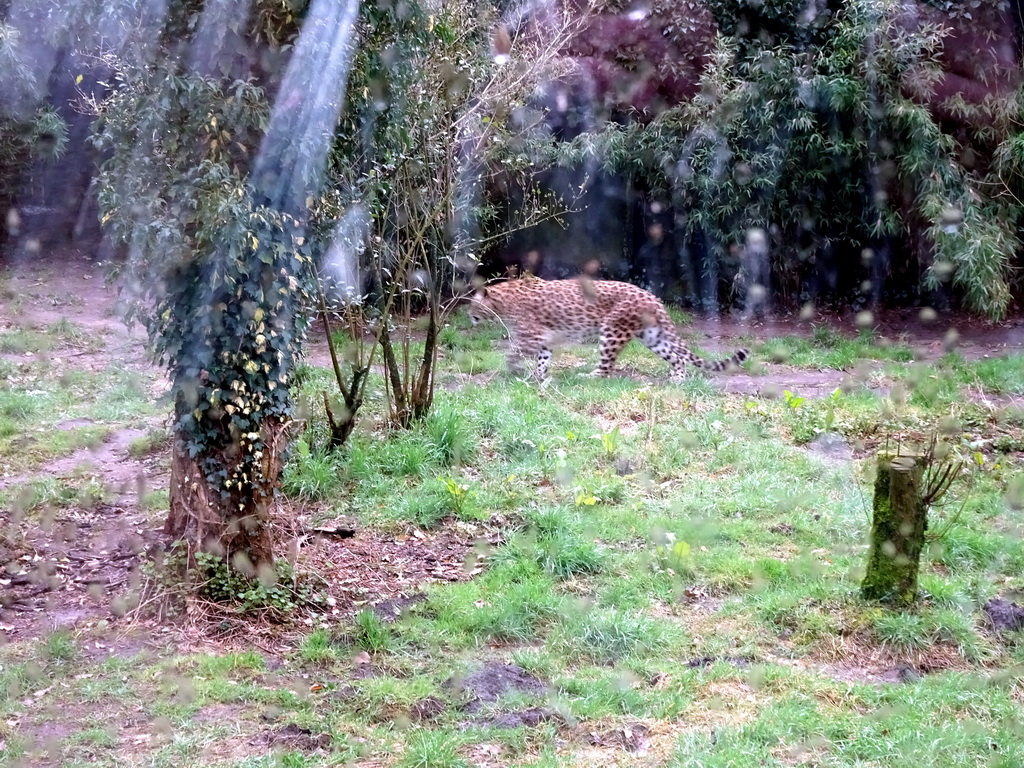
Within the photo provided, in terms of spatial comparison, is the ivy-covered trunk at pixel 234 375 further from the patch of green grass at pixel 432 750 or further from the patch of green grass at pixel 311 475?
the patch of green grass at pixel 432 750

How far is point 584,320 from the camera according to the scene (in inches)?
392

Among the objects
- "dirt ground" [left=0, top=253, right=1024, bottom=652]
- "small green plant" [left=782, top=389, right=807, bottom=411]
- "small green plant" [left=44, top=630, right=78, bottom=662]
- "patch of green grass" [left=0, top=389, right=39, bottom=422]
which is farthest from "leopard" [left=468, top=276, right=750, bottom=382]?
"small green plant" [left=44, top=630, right=78, bottom=662]

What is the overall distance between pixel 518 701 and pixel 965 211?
32.1 feet

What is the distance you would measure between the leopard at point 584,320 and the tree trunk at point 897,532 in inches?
200

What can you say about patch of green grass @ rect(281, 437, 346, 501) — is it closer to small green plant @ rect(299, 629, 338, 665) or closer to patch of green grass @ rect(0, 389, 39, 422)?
small green plant @ rect(299, 629, 338, 665)

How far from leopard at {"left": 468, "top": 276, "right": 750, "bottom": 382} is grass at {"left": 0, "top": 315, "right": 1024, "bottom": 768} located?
6.29ft

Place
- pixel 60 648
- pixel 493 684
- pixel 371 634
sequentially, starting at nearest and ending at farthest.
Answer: pixel 493 684 → pixel 60 648 → pixel 371 634

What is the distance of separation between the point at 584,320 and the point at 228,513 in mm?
5773

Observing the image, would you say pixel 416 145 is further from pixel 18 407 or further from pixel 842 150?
pixel 842 150

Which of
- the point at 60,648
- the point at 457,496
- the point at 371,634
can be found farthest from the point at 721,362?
the point at 60,648

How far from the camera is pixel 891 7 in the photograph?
11.9 metres

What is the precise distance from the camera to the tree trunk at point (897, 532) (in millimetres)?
4602

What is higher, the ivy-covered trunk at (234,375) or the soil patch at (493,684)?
the ivy-covered trunk at (234,375)

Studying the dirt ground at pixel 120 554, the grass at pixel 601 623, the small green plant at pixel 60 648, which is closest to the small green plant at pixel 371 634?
the grass at pixel 601 623
